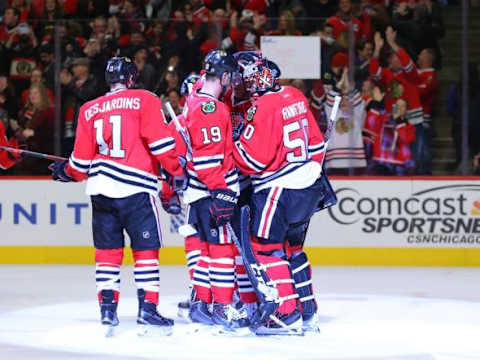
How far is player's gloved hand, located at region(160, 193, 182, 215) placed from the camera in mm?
7250

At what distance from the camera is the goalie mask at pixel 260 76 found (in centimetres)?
686

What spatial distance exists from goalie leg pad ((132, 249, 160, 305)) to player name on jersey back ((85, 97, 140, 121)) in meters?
0.79

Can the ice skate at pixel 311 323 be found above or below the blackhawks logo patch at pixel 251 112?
below

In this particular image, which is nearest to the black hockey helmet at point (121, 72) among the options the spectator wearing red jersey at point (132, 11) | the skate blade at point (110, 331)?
the skate blade at point (110, 331)

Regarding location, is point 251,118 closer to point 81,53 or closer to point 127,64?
point 127,64

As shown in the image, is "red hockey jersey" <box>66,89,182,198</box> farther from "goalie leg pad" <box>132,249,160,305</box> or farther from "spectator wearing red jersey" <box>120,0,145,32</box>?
"spectator wearing red jersey" <box>120,0,145,32</box>

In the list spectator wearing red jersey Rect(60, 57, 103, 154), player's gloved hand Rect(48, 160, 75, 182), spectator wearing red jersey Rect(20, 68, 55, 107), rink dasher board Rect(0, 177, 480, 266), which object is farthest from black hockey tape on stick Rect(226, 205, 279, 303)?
spectator wearing red jersey Rect(20, 68, 55, 107)

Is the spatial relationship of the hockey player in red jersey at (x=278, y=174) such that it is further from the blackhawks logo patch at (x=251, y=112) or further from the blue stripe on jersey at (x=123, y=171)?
the blue stripe on jersey at (x=123, y=171)

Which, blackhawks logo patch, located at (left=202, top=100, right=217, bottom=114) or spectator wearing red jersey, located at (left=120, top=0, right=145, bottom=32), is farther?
spectator wearing red jersey, located at (left=120, top=0, right=145, bottom=32)

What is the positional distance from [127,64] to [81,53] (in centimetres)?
428

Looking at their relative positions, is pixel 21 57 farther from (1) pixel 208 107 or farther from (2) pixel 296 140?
(2) pixel 296 140

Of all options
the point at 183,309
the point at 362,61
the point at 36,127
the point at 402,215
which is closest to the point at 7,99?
the point at 36,127

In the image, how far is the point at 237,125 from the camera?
7.26 metres

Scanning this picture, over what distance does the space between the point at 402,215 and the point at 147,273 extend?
14.9 feet
